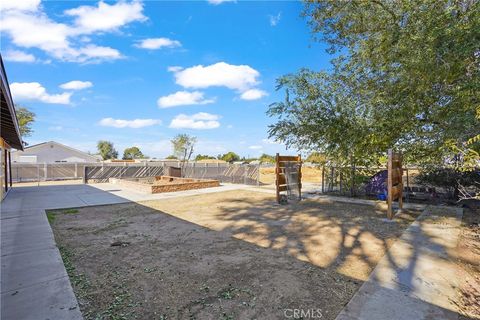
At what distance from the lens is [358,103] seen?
283 inches

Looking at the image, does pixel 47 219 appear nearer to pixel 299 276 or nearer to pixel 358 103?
pixel 299 276

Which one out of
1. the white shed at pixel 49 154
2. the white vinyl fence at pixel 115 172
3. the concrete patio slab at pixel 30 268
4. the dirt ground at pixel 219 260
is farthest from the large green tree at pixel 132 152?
the concrete patio slab at pixel 30 268

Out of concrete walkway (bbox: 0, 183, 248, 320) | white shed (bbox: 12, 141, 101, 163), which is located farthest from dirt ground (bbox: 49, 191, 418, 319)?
white shed (bbox: 12, 141, 101, 163)

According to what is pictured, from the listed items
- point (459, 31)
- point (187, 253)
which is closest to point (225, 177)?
point (187, 253)

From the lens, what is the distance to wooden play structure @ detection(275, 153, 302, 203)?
8.93 m

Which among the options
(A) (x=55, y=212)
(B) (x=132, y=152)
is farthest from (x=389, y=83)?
(B) (x=132, y=152)

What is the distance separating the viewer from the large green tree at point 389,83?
13.7 feet

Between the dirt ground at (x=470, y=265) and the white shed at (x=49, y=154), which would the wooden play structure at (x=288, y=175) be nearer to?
the dirt ground at (x=470, y=265)

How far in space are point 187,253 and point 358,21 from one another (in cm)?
742

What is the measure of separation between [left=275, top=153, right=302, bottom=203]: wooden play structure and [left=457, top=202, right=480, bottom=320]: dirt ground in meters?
4.77

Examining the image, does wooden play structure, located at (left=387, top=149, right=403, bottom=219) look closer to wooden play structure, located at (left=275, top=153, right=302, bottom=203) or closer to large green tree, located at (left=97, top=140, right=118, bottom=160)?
wooden play structure, located at (left=275, top=153, right=302, bottom=203)

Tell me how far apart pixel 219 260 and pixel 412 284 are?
247cm

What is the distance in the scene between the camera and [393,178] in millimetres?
6762

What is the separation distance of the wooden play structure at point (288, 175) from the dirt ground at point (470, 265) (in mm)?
4773
